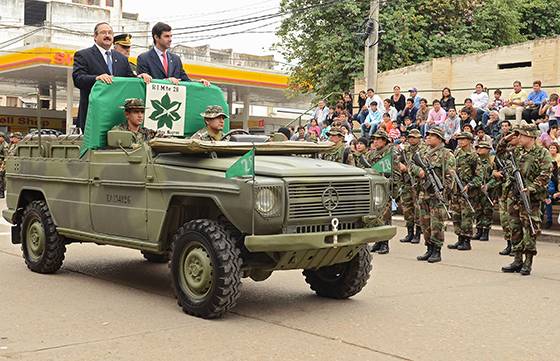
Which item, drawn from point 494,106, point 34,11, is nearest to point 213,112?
point 494,106

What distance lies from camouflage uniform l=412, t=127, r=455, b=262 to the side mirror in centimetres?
481

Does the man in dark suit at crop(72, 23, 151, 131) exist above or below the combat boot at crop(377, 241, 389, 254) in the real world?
above

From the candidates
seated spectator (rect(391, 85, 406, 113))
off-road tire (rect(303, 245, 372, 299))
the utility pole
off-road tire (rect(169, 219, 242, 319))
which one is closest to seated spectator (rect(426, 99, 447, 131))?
seated spectator (rect(391, 85, 406, 113))

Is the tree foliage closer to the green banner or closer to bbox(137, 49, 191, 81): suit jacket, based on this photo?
bbox(137, 49, 191, 81): suit jacket

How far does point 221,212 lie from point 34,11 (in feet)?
198

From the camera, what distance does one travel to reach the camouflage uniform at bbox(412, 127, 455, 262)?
11039mm

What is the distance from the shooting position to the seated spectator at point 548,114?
58.1 ft

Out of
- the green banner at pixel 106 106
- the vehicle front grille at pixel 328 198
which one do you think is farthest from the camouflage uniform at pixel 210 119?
the vehicle front grille at pixel 328 198

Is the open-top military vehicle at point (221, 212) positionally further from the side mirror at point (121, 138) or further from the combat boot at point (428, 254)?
the combat boot at point (428, 254)

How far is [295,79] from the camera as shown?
31.7 metres

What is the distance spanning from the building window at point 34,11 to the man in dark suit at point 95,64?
56.0m

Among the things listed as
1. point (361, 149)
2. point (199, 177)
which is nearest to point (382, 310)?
point (199, 177)

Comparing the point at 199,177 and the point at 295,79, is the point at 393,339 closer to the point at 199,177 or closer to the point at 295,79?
the point at 199,177

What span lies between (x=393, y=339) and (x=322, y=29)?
23654mm
